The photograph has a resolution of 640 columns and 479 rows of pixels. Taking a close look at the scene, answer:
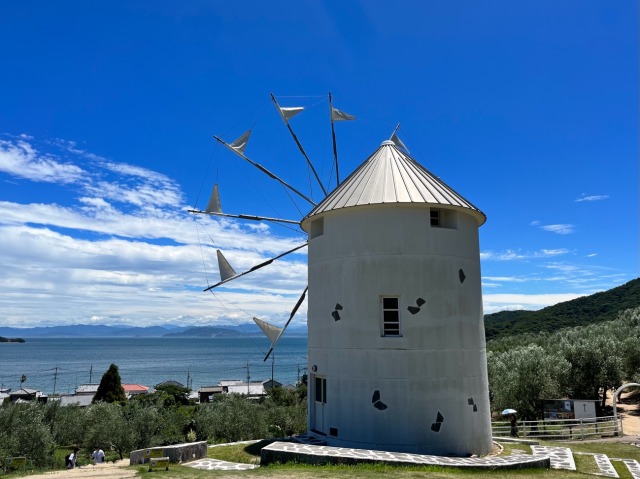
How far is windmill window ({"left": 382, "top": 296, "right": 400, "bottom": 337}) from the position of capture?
13859 millimetres

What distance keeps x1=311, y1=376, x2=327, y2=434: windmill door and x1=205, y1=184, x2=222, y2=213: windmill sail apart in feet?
27.5

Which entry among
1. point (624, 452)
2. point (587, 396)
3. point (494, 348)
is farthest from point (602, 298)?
point (624, 452)

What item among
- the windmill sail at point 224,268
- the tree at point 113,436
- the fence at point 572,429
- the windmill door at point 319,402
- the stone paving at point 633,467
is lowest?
the tree at point 113,436

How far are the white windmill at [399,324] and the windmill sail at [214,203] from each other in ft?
20.4

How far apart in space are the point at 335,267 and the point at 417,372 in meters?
3.91

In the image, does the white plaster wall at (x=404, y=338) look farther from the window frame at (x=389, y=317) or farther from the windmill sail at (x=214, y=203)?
the windmill sail at (x=214, y=203)

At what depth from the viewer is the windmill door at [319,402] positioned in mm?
14719

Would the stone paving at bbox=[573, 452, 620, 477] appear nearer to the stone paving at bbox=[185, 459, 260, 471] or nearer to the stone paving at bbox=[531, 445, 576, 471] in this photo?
the stone paving at bbox=[531, 445, 576, 471]

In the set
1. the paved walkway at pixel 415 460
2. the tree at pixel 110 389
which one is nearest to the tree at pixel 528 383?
the paved walkway at pixel 415 460

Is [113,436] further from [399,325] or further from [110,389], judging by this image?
[110,389]

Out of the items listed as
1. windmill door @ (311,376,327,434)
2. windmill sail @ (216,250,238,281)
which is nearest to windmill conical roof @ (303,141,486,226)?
windmill sail @ (216,250,238,281)

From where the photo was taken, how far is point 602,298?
103m

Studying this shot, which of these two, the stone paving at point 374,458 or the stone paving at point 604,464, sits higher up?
the stone paving at point 374,458

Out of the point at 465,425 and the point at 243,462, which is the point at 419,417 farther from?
the point at 243,462
